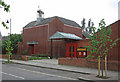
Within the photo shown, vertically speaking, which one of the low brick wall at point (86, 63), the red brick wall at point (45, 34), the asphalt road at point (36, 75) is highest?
the red brick wall at point (45, 34)

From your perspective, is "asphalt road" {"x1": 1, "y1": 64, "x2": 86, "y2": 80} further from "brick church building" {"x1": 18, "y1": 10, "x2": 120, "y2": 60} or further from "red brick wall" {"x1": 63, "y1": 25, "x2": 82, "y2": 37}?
"red brick wall" {"x1": 63, "y1": 25, "x2": 82, "y2": 37}


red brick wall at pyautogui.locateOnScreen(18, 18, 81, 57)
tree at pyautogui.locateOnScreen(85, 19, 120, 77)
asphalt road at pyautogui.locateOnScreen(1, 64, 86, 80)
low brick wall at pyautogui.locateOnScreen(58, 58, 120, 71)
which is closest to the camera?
asphalt road at pyautogui.locateOnScreen(1, 64, 86, 80)

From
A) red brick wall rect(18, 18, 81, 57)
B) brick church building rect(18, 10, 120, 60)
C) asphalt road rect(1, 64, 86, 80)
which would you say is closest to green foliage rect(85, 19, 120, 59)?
asphalt road rect(1, 64, 86, 80)

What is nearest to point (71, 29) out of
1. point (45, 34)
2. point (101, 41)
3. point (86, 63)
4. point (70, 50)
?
point (45, 34)

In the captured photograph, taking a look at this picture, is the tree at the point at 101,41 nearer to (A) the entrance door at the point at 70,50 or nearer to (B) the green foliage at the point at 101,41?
(B) the green foliage at the point at 101,41

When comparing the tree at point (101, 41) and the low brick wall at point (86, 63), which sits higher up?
the tree at point (101, 41)

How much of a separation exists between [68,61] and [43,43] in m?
19.3

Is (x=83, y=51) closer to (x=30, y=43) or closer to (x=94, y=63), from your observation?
(x=94, y=63)

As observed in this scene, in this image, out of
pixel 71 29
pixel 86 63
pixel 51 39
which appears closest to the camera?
pixel 86 63

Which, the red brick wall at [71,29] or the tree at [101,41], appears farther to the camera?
the red brick wall at [71,29]

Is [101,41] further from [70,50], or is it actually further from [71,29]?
[71,29]

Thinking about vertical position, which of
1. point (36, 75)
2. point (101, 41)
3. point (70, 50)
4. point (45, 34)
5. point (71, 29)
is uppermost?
point (71, 29)

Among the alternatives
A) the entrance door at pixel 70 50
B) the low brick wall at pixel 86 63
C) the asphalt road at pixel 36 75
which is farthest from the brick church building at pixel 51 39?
the asphalt road at pixel 36 75

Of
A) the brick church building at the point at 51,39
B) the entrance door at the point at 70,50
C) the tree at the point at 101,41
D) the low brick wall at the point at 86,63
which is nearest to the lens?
the tree at the point at 101,41
